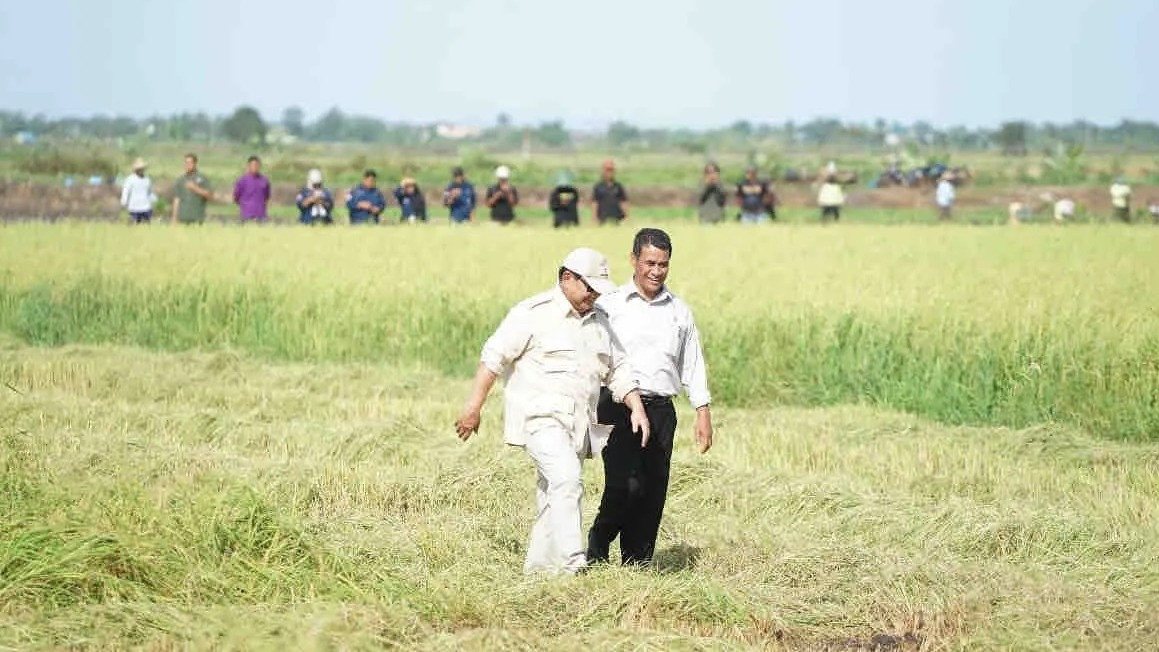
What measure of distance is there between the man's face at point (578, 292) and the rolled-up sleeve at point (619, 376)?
1.07 feet

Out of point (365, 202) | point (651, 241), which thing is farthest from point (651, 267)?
point (365, 202)

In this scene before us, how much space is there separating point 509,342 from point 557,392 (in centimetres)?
29

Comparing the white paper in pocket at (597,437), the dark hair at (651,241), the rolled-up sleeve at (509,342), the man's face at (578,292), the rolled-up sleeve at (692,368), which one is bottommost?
the white paper in pocket at (597,437)

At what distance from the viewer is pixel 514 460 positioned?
37.0 feet

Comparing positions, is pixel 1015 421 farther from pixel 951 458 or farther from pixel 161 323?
pixel 161 323

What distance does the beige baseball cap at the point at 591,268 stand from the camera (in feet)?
25.6

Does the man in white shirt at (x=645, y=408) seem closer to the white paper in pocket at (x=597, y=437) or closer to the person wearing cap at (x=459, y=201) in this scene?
the white paper in pocket at (x=597, y=437)

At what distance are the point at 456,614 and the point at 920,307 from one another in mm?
9136

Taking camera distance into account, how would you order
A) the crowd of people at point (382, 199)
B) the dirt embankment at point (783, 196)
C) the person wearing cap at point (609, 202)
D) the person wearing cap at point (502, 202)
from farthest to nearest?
the dirt embankment at point (783, 196), the person wearing cap at point (502, 202), the person wearing cap at point (609, 202), the crowd of people at point (382, 199)

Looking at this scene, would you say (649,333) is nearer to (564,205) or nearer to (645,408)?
(645,408)

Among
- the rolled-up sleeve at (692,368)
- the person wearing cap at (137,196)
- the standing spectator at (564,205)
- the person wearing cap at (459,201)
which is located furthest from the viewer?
the person wearing cap at (459,201)

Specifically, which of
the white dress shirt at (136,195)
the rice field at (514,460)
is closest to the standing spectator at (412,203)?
the white dress shirt at (136,195)

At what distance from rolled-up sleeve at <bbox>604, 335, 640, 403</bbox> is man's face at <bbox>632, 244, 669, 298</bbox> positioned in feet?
0.94

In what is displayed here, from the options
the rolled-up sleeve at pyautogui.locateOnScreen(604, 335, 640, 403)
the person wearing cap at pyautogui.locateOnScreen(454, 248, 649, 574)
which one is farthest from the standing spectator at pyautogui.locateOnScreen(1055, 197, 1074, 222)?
the person wearing cap at pyautogui.locateOnScreen(454, 248, 649, 574)
